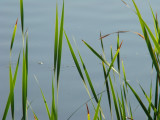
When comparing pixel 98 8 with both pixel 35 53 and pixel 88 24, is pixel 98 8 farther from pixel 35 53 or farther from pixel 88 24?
pixel 35 53

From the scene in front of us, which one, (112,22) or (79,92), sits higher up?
(112,22)

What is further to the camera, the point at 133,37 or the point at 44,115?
the point at 133,37

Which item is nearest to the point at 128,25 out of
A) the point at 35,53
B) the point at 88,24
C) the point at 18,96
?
the point at 88,24

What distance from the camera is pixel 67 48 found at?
7.61 ft

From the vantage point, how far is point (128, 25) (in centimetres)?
250

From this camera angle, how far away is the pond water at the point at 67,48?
1.93 metres

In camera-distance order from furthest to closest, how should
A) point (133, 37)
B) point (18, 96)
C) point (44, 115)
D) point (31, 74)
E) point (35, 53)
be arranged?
point (133, 37) < point (35, 53) < point (31, 74) < point (18, 96) < point (44, 115)

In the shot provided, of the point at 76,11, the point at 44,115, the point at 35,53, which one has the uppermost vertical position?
the point at 76,11

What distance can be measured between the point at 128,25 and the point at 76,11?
0.41 meters

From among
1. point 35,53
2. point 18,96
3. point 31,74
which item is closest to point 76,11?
point 35,53

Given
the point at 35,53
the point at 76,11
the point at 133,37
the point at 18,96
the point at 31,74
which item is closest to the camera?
the point at 18,96

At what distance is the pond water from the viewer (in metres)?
1.93

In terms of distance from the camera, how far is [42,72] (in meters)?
2.13

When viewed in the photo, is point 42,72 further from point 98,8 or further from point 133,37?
point 98,8
